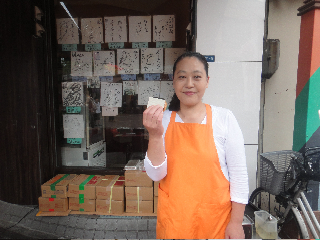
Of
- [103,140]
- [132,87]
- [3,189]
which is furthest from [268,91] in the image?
[3,189]

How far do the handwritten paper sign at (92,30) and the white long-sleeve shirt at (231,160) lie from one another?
125 inches

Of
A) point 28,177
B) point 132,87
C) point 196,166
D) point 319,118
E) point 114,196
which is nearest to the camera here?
point 196,166

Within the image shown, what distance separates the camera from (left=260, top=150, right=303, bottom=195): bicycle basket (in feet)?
8.29

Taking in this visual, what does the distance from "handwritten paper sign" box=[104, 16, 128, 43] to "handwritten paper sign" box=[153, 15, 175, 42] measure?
1.89 ft

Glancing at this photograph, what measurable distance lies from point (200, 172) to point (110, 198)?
2409 millimetres

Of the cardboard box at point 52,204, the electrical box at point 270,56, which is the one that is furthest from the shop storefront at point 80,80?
the electrical box at point 270,56

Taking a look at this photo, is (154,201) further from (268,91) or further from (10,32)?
(10,32)

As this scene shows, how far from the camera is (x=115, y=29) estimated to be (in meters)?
3.75

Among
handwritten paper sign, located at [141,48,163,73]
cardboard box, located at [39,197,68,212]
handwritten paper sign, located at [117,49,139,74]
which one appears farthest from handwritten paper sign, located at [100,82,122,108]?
cardboard box, located at [39,197,68,212]

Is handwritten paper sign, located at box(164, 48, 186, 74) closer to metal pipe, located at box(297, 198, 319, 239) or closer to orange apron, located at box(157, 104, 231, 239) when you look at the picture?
orange apron, located at box(157, 104, 231, 239)

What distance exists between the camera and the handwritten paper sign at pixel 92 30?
3766 mm

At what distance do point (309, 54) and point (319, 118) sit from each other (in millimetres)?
957

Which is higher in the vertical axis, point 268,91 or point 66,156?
point 268,91

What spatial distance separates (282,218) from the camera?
265 centimetres
